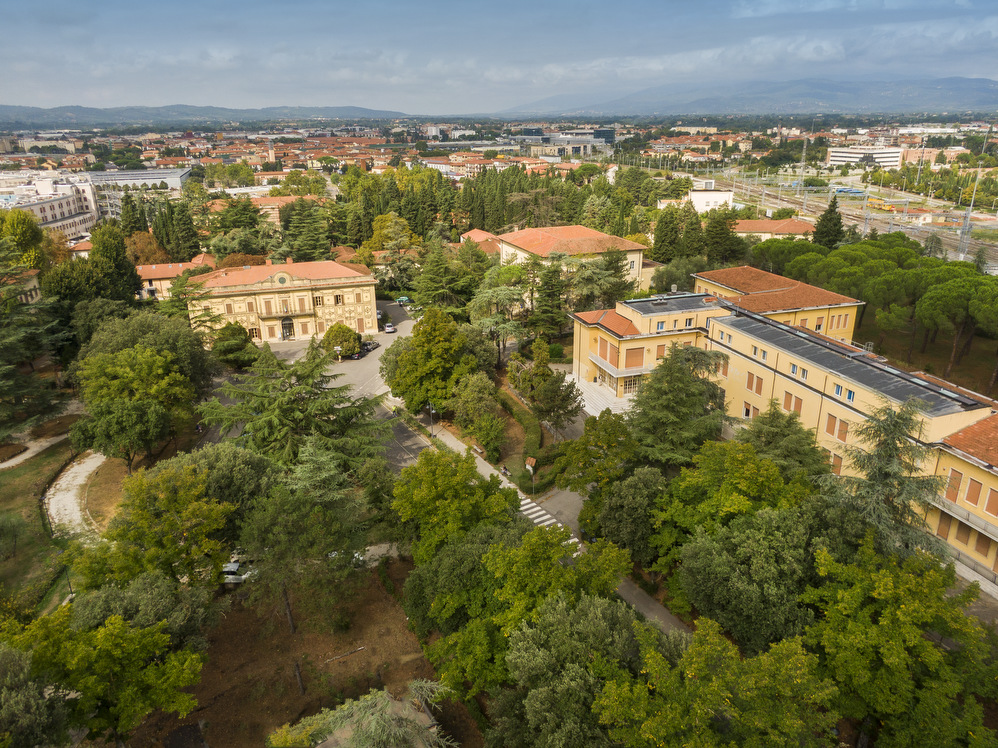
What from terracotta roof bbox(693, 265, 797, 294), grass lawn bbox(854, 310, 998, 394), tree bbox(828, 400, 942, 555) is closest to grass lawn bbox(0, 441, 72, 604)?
tree bbox(828, 400, 942, 555)

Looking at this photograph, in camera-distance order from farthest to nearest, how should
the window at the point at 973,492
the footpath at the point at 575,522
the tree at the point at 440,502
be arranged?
1. the window at the point at 973,492
2. the footpath at the point at 575,522
3. the tree at the point at 440,502

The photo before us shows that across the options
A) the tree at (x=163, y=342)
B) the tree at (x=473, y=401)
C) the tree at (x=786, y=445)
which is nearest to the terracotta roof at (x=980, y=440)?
the tree at (x=786, y=445)

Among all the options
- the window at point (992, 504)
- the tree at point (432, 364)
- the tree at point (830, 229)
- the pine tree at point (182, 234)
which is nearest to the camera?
the window at point (992, 504)

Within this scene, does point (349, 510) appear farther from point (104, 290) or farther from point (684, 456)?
point (104, 290)

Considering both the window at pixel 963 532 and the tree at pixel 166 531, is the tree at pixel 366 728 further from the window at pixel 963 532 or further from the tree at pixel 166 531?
the window at pixel 963 532

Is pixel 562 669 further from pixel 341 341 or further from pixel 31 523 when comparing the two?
pixel 341 341

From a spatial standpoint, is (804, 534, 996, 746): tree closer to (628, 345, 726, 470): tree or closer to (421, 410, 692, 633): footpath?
(421, 410, 692, 633): footpath
